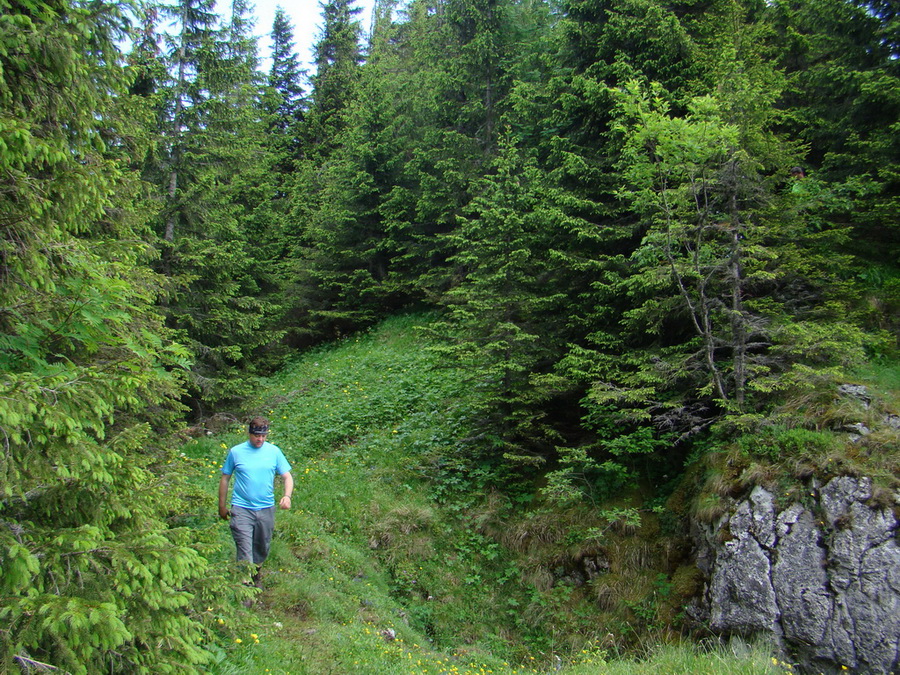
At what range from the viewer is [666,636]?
21.1ft

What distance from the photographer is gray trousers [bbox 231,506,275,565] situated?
5.44m

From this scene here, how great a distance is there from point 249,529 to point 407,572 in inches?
131

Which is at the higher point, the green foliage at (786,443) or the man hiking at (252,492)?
the green foliage at (786,443)

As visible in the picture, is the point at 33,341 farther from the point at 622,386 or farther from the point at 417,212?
the point at 417,212

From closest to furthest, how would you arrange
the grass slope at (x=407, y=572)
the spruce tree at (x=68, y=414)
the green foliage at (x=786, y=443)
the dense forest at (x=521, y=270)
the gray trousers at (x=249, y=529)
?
the spruce tree at (x=68, y=414), the dense forest at (x=521, y=270), the grass slope at (x=407, y=572), the gray trousers at (x=249, y=529), the green foliage at (x=786, y=443)

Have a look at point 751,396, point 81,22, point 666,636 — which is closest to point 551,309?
point 751,396

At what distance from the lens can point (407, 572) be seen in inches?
314

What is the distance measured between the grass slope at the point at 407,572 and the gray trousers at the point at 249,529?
0.70 meters

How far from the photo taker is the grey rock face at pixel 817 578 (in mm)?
5270

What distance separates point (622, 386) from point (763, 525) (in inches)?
125

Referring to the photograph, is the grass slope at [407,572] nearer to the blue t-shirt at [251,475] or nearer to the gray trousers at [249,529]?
the blue t-shirt at [251,475]

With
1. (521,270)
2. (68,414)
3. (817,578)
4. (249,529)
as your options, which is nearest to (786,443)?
(817,578)

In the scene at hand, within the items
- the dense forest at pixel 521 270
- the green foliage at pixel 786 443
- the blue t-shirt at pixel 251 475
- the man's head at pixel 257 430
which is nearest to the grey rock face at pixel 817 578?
the green foliage at pixel 786 443

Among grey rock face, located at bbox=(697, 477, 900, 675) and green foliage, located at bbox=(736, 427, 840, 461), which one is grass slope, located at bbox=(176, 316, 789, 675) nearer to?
grey rock face, located at bbox=(697, 477, 900, 675)
